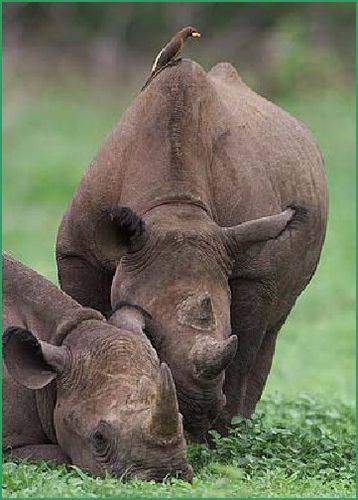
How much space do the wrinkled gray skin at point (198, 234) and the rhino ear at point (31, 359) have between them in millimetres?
632

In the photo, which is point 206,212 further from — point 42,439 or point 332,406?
point 332,406

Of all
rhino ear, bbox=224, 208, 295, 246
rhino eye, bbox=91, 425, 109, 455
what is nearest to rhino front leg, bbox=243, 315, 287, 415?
rhino ear, bbox=224, 208, 295, 246

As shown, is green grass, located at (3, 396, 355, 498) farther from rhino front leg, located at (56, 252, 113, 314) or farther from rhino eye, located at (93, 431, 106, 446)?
rhino front leg, located at (56, 252, 113, 314)

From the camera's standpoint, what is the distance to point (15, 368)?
9.21 metres

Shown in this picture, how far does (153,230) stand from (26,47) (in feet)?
75.2

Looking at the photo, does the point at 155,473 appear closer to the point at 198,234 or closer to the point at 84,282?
the point at 198,234

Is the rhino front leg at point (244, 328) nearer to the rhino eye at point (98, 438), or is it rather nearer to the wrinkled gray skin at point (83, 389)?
the wrinkled gray skin at point (83, 389)

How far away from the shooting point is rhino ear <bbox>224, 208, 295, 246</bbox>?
1012 cm

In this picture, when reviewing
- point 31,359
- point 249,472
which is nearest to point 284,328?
point 249,472

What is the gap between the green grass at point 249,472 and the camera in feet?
26.7

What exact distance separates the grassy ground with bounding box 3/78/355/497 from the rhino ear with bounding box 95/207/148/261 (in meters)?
1.29

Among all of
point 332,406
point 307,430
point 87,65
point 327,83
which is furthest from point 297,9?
point 307,430

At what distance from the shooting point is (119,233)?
1002 centimetres

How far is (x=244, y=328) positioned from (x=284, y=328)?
1009 centimetres
